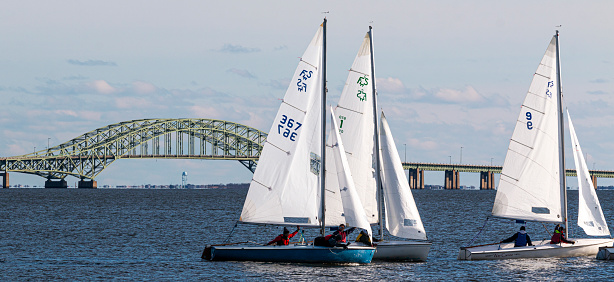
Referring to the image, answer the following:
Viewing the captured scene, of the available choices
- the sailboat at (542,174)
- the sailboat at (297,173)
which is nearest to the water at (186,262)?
the sailboat at (542,174)

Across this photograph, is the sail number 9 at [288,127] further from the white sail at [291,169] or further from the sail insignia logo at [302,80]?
the sail insignia logo at [302,80]

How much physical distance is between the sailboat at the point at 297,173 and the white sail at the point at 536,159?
260 inches

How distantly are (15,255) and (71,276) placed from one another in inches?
334

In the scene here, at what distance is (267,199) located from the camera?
102 feet

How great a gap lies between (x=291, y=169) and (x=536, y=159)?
959 centimetres

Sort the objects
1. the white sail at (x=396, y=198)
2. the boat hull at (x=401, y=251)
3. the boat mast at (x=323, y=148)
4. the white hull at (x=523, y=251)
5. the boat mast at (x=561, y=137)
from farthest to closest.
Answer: the boat mast at (x=561, y=137) < the white hull at (x=523, y=251) < the white sail at (x=396, y=198) < the boat hull at (x=401, y=251) < the boat mast at (x=323, y=148)

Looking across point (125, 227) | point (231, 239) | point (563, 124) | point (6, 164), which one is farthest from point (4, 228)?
point (6, 164)

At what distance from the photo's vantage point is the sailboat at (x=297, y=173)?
30609mm

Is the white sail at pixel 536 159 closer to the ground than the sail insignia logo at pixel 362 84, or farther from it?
closer to the ground

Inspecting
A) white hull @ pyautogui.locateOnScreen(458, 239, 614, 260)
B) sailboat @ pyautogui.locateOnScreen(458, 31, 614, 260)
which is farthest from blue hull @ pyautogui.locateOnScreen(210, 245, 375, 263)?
sailboat @ pyautogui.locateOnScreen(458, 31, 614, 260)

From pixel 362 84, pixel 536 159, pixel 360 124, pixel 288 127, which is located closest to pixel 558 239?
pixel 536 159

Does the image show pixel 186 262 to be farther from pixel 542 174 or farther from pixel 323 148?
pixel 542 174

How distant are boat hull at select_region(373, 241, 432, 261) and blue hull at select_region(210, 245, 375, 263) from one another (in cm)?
96

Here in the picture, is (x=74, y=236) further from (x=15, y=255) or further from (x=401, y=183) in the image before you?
(x=401, y=183)
